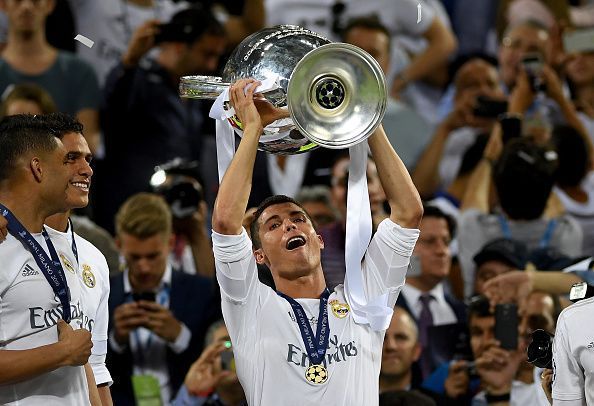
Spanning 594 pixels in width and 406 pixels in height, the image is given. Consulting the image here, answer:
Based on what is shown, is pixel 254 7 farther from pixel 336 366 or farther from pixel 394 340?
pixel 336 366

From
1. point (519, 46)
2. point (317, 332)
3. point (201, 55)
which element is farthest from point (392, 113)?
point (317, 332)

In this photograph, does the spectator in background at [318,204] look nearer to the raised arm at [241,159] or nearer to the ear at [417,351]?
the ear at [417,351]

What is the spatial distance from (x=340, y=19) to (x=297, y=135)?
493cm

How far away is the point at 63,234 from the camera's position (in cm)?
600

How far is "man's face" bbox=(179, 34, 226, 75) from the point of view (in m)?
9.52

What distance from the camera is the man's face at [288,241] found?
20.2 ft

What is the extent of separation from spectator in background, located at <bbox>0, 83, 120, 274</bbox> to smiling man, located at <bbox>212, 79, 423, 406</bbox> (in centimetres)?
220

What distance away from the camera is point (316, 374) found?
587 centimetres

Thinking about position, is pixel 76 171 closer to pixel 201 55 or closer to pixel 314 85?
pixel 314 85

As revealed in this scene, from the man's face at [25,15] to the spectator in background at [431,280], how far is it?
2883 millimetres

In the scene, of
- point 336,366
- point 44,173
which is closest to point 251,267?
point 336,366

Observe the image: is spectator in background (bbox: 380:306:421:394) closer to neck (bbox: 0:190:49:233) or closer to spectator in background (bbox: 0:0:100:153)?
spectator in background (bbox: 0:0:100:153)

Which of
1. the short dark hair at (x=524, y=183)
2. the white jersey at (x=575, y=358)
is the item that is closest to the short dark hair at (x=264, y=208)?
the white jersey at (x=575, y=358)

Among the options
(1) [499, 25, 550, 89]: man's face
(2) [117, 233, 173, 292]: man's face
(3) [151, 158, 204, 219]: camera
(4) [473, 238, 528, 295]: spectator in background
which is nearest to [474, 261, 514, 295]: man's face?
(4) [473, 238, 528, 295]: spectator in background
